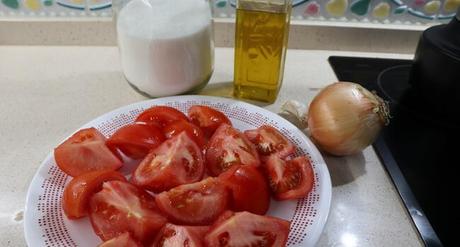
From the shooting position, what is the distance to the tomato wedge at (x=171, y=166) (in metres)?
0.59

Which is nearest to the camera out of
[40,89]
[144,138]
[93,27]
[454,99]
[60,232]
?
[60,232]

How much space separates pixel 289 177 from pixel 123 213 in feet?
0.83

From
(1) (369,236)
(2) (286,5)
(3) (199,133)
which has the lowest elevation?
(1) (369,236)

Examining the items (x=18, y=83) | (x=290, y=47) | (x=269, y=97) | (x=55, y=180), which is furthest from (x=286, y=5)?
(x=18, y=83)

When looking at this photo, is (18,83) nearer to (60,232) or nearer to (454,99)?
(60,232)

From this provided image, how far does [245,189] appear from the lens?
0.56m

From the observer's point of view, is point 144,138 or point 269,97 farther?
point 269,97

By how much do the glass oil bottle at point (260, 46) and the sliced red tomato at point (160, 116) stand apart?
203mm

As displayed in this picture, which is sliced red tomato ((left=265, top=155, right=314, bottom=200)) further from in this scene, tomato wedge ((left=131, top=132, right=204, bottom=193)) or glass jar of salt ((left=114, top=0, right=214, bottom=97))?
glass jar of salt ((left=114, top=0, right=214, bottom=97))

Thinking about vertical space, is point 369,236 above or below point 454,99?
below

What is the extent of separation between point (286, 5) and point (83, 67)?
0.55 m

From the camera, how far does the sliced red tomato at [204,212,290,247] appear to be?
1.63 ft

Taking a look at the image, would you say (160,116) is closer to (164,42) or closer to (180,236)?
(164,42)

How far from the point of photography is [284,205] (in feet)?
1.97
